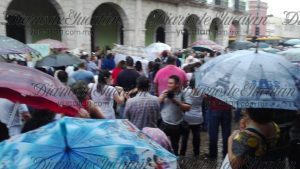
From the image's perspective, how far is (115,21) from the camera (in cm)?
2150

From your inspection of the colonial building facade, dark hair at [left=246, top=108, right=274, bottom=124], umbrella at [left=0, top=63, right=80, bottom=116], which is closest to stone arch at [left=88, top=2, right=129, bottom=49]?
the colonial building facade

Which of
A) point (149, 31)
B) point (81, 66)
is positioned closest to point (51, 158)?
point (81, 66)

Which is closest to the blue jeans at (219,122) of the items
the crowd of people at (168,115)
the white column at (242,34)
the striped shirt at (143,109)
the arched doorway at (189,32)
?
the crowd of people at (168,115)

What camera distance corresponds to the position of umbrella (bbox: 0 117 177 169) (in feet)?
6.15

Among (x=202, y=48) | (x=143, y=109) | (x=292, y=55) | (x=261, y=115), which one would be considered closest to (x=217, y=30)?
(x=202, y=48)

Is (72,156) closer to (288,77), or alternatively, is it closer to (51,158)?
(51,158)

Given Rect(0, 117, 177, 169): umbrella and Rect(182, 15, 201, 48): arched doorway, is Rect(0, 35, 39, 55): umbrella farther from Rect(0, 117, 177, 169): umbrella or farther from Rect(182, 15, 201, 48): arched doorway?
Rect(182, 15, 201, 48): arched doorway

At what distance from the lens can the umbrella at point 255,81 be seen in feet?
11.0

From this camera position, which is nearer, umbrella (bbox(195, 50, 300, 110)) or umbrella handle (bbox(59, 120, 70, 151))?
umbrella handle (bbox(59, 120, 70, 151))

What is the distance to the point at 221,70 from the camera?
3717 millimetres

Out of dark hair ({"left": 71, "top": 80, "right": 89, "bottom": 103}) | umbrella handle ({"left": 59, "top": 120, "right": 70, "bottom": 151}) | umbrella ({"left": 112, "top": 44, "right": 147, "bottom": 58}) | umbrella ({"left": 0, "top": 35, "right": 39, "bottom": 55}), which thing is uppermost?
umbrella ({"left": 0, "top": 35, "right": 39, "bottom": 55})

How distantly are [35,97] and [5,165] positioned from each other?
1273 millimetres

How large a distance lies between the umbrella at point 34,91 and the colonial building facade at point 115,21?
11.1 meters

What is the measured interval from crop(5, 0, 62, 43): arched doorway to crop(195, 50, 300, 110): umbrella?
1391 cm
